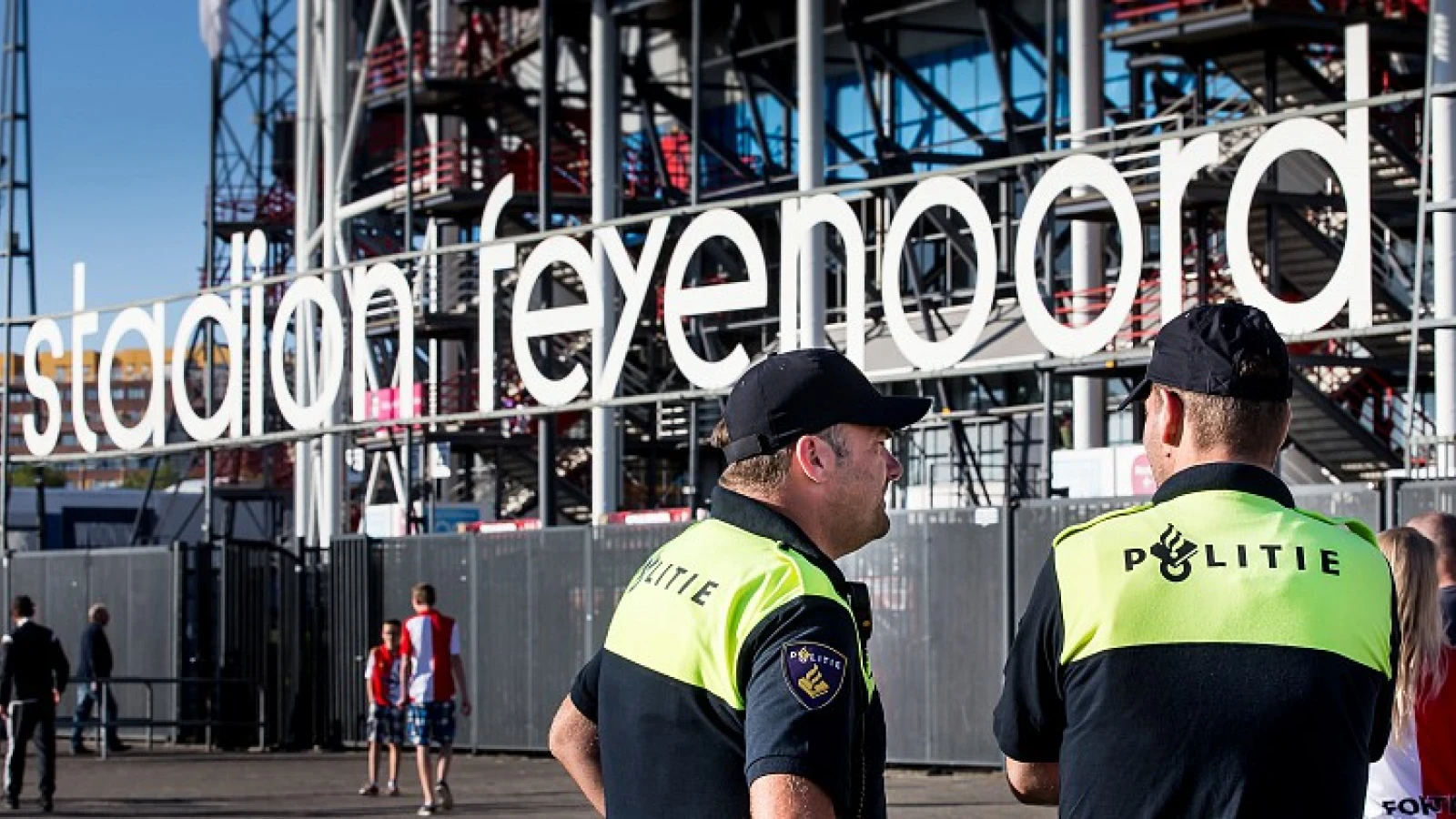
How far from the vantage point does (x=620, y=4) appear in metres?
40.6

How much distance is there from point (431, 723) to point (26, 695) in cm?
353

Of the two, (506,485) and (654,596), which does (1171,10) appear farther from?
(654,596)

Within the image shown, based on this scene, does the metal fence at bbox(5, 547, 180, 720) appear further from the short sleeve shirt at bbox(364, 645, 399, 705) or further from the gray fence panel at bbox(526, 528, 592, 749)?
the short sleeve shirt at bbox(364, 645, 399, 705)

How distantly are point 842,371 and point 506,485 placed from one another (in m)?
43.8

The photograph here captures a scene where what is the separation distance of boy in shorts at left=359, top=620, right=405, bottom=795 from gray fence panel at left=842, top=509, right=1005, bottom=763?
4.49 meters

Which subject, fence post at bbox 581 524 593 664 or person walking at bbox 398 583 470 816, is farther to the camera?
fence post at bbox 581 524 593 664

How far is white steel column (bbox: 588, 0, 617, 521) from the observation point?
126 feet

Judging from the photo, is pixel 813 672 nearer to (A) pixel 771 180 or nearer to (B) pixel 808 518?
(B) pixel 808 518

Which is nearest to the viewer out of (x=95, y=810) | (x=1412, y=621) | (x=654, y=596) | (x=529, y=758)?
(x=654, y=596)

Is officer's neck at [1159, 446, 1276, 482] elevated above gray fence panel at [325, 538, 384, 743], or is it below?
above

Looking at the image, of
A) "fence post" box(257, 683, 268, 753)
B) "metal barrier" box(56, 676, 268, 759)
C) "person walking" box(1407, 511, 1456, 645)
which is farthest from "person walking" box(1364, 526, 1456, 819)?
"fence post" box(257, 683, 268, 753)

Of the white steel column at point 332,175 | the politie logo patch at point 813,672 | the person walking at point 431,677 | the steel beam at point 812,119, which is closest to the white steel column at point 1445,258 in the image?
the steel beam at point 812,119

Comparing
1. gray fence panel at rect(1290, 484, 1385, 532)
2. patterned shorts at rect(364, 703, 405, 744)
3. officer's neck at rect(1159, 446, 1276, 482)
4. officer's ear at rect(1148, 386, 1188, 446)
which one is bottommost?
patterned shorts at rect(364, 703, 405, 744)

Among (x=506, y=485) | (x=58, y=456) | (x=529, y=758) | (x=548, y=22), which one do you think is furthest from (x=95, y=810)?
(x=506, y=485)
